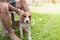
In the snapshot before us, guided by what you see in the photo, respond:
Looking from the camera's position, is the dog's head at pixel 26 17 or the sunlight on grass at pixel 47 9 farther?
the sunlight on grass at pixel 47 9

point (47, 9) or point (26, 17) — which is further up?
point (26, 17)

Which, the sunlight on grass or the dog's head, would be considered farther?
the sunlight on grass

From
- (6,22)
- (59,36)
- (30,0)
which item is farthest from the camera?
(30,0)

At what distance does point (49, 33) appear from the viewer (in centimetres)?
379

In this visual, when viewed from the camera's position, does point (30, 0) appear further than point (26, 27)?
A: Yes

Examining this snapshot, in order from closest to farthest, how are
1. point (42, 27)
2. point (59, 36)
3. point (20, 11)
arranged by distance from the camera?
1. point (20, 11)
2. point (59, 36)
3. point (42, 27)

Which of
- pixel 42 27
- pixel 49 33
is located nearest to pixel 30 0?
pixel 42 27

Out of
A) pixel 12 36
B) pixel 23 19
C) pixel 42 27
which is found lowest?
pixel 42 27

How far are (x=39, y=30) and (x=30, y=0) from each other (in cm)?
631

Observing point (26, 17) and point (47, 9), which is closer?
point (26, 17)

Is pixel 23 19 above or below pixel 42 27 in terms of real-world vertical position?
above

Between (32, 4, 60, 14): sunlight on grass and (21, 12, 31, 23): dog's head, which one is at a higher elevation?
(21, 12, 31, 23): dog's head

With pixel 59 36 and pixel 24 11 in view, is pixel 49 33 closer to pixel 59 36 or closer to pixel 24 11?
pixel 59 36

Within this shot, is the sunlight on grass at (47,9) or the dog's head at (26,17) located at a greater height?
the dog's head at (26,17)
